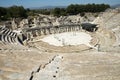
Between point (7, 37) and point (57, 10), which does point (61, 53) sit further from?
point (57, 10)

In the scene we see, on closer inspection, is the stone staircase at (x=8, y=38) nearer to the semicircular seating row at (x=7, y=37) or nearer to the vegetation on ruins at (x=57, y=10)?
the semicircular seating row at (x=7, y=37)

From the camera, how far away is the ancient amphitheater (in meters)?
10.2

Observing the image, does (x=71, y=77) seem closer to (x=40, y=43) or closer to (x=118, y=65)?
(x=118, y=65)

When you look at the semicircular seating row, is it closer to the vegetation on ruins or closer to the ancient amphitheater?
the ancient amphitheater

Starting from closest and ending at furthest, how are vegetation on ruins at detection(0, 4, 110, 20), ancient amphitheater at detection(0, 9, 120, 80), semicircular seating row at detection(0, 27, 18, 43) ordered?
ancient amphitheater at detection(0, 9, 120, 80) < semicircular seating row at detection(0, 27, 18, 43) < vegetation on ruins at detection(0, 4, 110, 20)

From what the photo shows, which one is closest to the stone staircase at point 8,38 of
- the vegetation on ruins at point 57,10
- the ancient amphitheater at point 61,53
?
the ancient amphitheater at point 61,53

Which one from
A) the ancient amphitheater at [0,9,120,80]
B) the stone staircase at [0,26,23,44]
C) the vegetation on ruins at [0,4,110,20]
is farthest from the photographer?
the vegetation on ruins at [0,4,110,20]

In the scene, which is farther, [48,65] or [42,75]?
[48,65]

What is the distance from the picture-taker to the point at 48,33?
1442 inches

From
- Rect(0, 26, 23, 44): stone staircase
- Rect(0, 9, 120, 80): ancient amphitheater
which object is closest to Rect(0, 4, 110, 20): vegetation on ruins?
Rect(0, 9, 120, 80): ancient amphitheater

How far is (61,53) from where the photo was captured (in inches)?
818

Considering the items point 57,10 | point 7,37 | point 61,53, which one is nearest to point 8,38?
point 7,37

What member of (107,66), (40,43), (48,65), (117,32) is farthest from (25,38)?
(107,66)

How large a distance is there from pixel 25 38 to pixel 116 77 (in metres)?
25.2
